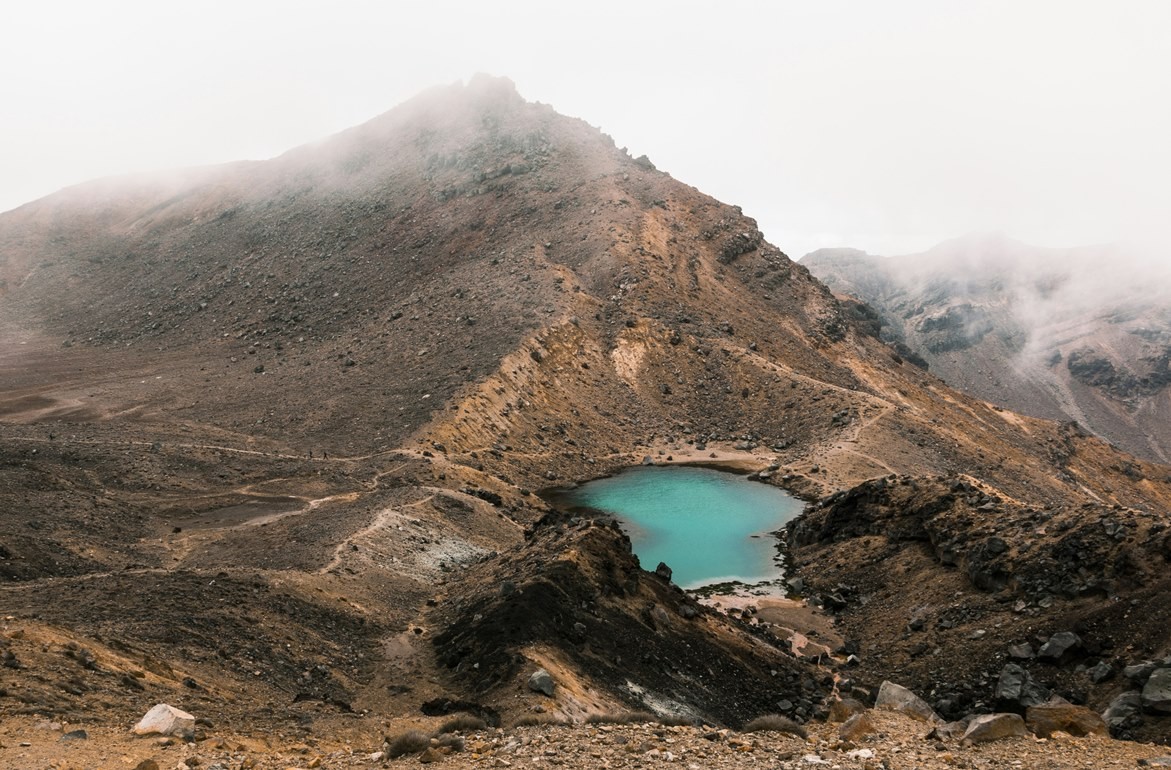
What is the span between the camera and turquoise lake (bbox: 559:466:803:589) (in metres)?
49.3

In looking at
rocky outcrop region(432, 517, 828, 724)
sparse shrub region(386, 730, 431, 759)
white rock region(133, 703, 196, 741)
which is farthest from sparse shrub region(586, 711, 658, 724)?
white rock region(133, 703, 196, 741)

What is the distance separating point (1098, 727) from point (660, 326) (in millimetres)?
67741

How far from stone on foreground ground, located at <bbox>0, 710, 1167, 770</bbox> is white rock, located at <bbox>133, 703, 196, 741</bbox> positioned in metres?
0.34

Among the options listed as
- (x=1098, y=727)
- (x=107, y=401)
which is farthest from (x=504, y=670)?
(x=107, y=401)

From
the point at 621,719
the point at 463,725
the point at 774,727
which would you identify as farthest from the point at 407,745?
the point at 774,727

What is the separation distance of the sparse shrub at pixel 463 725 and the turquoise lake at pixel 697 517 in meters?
27.0

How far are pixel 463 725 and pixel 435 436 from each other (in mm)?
41584

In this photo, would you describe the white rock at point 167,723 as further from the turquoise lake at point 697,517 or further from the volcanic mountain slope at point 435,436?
the turquoise lake at point 697,517

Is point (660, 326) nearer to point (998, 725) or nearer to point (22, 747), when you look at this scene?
point (998, 725)

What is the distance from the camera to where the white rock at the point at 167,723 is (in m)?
17.9

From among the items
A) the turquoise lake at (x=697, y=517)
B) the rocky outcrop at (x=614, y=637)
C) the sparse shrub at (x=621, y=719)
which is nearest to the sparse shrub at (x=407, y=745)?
the sparse shrub at (x=621, y=719)

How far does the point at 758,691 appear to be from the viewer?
2991 cm

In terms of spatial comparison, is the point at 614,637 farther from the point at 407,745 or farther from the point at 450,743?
the point at 407,745

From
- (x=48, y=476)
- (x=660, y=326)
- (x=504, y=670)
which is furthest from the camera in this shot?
(x=660, y=326)
